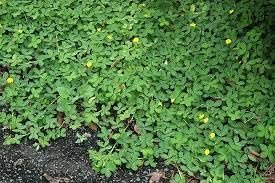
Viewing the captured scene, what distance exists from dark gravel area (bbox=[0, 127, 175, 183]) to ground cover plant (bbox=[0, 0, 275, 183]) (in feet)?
0.21

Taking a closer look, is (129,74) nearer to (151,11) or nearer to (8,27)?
(151,11)

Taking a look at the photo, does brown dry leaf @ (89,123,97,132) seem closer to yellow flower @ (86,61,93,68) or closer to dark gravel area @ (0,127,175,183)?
dark gravel area @ (0,127,175,183)

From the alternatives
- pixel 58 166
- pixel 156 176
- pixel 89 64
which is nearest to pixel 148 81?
pixel 89 64

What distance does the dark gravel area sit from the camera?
349 centimetres

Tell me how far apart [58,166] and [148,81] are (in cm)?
103

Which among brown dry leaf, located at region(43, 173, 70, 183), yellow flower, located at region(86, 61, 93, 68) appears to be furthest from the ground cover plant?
brown dry leaf, located at region(43, 173, 70, 183)

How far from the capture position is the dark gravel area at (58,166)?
3.49 m

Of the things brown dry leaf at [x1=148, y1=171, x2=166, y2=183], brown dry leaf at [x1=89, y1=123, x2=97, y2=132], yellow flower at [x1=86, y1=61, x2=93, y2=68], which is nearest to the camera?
brown dry leaf at [x1=148, y1=171, x2=166, y2=183]

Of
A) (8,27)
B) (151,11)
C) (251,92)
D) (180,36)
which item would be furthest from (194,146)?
(8,27)

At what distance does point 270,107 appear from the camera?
3.68 metres

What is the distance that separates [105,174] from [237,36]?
71.0 inches

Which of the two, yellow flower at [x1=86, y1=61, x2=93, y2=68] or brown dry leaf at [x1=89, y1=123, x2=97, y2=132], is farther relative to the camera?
yellow flower at [x1=86, y1=61, x2=93, y2=68]

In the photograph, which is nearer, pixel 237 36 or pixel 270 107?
pixel 270 107

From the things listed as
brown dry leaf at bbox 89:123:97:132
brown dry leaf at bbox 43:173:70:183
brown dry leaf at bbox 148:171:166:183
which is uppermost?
brown dry leaf at bbox 89:123:97:132
